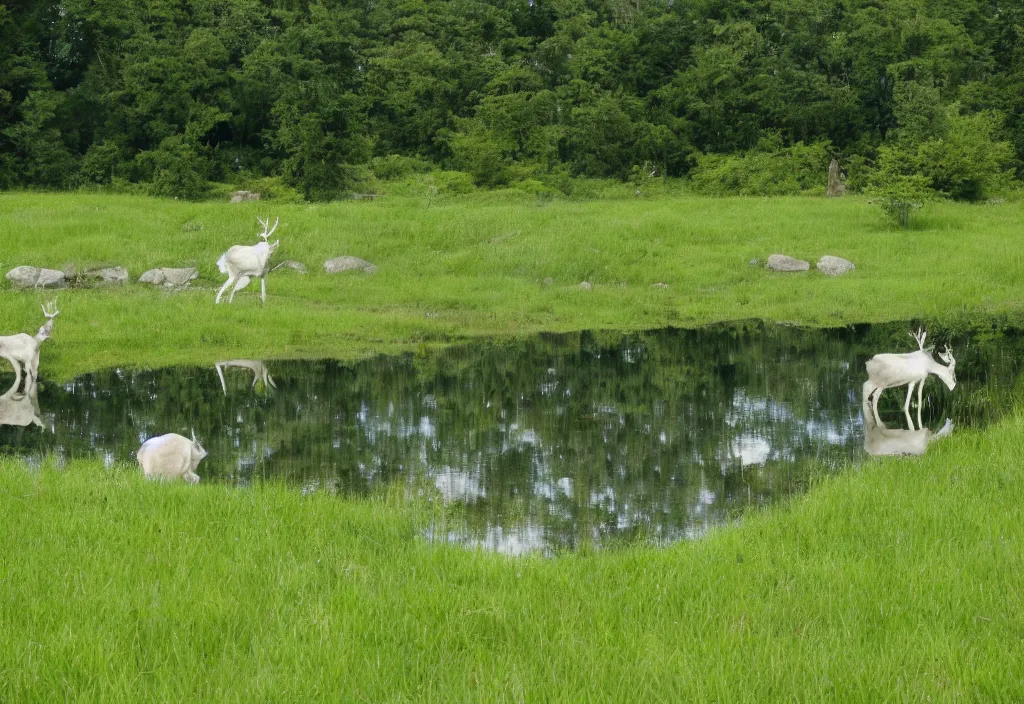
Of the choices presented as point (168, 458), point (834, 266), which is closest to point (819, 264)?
point (834, 266)

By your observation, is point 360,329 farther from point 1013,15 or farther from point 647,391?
point 1013,15

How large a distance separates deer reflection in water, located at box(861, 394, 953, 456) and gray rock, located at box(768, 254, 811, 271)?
1242 centimetres

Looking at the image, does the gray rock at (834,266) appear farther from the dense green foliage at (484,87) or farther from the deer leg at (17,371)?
the deer leg at (17,371)

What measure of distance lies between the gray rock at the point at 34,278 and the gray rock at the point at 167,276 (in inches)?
63.7

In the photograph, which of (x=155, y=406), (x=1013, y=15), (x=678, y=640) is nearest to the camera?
(x=678, y=640)

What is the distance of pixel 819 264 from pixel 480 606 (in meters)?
19.7

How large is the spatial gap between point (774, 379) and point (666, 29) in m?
38.5

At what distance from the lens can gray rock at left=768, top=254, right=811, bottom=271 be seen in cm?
2398

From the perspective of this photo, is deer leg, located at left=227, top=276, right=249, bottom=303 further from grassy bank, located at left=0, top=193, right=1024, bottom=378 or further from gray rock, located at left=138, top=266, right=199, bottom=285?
gray rock, located at left=138, top=266, right=199, bottom=285

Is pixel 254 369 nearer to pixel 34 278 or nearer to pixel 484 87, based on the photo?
pixel 34 278

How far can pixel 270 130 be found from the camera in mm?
46781

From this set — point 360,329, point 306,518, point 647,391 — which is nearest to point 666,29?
point 360,329

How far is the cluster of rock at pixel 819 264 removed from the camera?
23.7 metres

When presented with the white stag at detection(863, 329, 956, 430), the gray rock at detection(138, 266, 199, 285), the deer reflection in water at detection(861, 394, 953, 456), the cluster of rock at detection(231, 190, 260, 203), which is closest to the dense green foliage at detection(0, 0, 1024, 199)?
the cluster of rock at detection(231, 190, 260, 203)
